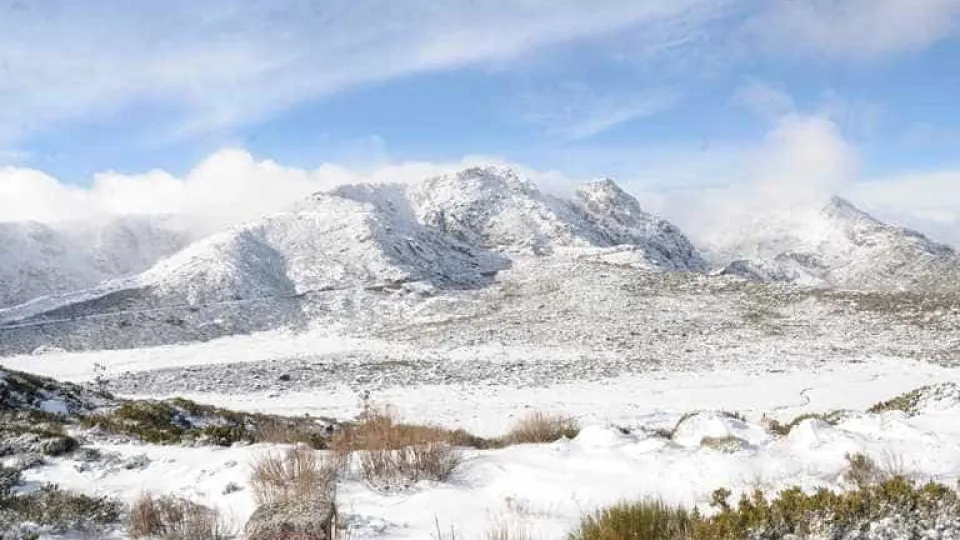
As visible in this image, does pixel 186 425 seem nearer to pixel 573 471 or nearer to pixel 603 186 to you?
pixel 573 471

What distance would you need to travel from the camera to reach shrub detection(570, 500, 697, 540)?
17.0ft

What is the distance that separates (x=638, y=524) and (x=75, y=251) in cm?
13992

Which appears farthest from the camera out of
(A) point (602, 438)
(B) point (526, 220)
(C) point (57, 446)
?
(B) point (526, 220)

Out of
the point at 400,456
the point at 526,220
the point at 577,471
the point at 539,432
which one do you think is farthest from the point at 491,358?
the point at 526,220

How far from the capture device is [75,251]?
121500 mm

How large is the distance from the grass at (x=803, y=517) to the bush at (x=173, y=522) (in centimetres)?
365

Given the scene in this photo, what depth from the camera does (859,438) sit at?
8.40m

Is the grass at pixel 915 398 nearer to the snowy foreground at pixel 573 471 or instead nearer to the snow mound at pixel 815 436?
the snowy foreground at pixel 573 471

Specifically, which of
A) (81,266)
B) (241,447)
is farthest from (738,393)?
(81,266)

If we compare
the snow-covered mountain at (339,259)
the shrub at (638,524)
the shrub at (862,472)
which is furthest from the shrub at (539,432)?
the snow-covered mountain at (339,259)

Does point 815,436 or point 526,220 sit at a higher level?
point 526,220

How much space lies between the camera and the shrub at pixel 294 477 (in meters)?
6.67

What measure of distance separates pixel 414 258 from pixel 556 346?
162 feet

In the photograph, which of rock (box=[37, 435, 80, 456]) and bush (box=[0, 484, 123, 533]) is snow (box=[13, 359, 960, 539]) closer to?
rock (box=[37, 435, 80, 456])
